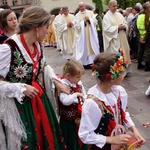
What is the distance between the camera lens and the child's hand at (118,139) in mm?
1665

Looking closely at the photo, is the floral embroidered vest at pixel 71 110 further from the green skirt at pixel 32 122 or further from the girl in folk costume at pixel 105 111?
the girl in folk costume at pixel 105 111

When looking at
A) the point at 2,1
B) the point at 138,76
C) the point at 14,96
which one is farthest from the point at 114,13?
the point at 2,1

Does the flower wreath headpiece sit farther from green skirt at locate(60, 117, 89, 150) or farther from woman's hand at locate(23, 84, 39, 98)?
green skirt at locate(60, 117, 89, 150)

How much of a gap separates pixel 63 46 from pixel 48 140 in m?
→ 6.43

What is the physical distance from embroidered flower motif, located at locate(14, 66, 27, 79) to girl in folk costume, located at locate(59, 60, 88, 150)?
482 millimetres

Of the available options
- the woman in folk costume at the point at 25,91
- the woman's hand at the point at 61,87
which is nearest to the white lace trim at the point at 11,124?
the woman in folk costume at the point at 25,91

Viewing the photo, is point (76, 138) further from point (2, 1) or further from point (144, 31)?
point (2, 1)

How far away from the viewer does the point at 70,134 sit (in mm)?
2650

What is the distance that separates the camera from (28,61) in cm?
210

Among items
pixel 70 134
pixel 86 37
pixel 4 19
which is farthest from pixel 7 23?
pixel 86 37

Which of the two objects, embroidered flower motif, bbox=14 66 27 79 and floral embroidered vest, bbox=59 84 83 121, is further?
floral embroidered vest, bbox=59 84 83 121

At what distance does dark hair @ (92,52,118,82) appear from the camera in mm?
1694

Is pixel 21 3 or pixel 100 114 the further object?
pixel 21 3

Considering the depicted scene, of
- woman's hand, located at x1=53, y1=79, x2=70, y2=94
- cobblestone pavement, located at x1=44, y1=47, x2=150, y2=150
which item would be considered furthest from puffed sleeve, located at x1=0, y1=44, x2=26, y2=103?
cobblestone pavement, located at x1=44, y1=47, x2=150, y2=150
